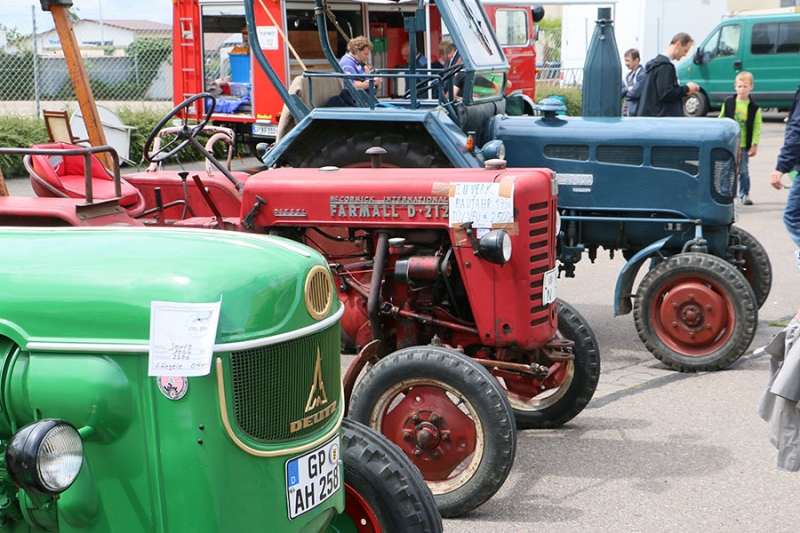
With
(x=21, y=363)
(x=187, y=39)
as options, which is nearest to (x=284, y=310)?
(x=21, y=363)

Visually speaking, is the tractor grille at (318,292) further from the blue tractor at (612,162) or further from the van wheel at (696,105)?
the van wheel at (696,105)

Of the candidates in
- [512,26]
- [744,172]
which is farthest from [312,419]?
[512,26]

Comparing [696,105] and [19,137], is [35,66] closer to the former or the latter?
[19,137]

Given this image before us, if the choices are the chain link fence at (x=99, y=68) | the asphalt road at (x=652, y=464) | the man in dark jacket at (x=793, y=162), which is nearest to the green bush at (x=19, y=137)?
the chain link fence at (x=99, y=68)

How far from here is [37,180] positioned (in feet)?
17.5

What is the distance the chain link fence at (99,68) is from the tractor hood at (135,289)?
11.5m

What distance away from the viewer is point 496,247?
3.99 metres

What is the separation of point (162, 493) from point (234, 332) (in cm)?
41

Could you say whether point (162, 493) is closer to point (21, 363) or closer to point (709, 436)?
point (21, 363)

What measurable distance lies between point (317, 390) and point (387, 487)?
54cm

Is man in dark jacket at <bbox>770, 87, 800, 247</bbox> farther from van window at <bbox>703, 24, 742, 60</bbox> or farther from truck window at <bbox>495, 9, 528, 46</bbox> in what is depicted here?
van window at <bbox>703, 24, 742, 60</bbox>

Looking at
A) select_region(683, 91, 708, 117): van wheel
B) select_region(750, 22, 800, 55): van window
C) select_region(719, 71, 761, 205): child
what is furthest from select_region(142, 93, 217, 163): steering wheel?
select_region(750, 22, 800, 55): van window

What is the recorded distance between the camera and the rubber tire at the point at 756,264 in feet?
22.3

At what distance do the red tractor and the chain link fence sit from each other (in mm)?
9704
